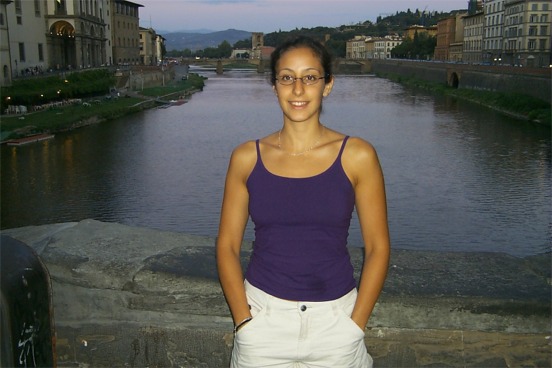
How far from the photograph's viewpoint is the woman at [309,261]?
1.62 metres

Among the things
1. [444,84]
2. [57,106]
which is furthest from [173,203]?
[444,84]

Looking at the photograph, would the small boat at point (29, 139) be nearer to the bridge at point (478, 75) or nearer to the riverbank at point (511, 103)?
the bridge at point (478, 75)

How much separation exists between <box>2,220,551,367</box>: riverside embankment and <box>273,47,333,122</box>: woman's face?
694 millimetres

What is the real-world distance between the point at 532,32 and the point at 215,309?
193 feet

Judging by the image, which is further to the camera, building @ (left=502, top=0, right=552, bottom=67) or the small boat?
building @ (left=502, top=0, right=552, bottom=67)

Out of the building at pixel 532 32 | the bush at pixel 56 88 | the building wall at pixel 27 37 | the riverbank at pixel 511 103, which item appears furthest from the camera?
the building at pixel 532 32

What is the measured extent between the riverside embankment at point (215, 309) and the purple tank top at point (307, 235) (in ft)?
1.53

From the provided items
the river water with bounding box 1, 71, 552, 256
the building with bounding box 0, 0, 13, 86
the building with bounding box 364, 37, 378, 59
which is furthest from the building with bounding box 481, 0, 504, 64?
the building with bounding box 364, 37, 378, 59

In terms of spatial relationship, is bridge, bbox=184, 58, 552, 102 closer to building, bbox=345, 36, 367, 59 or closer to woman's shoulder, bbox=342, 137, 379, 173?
woman's shoulder, bbox=342, 137, 379, 173

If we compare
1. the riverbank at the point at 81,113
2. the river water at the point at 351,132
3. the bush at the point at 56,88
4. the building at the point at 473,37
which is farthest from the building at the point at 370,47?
the river water at the point at 351,132

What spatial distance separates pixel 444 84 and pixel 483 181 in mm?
38637

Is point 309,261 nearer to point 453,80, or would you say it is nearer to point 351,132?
point 351,132

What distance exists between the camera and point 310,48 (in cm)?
178

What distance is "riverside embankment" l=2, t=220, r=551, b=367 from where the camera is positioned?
2029mm
